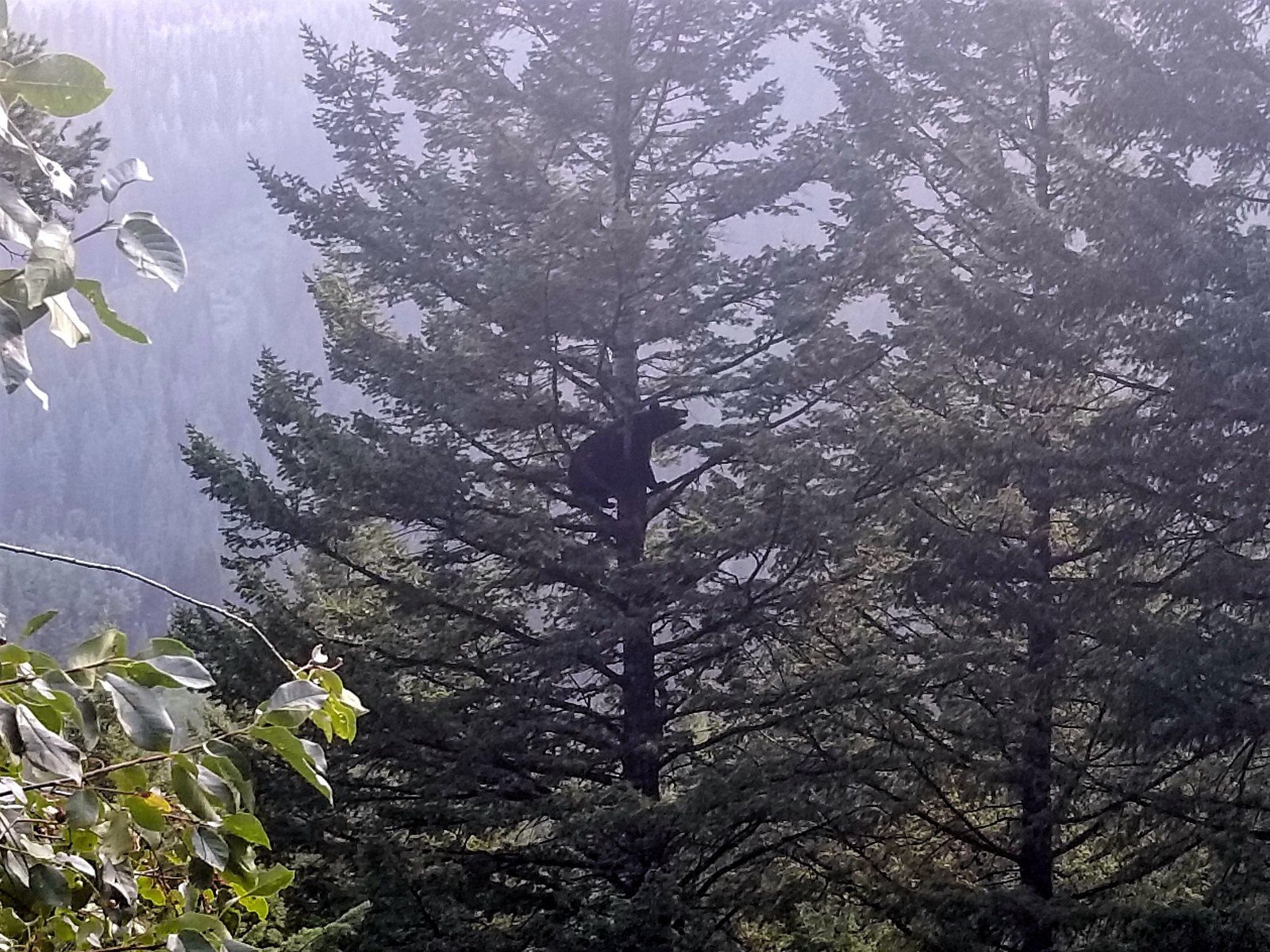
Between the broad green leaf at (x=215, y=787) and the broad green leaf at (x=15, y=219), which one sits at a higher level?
the broad green leaf at (x=15, y=219)

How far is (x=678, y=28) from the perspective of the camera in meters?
7.15

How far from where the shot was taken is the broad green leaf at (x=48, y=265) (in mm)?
979

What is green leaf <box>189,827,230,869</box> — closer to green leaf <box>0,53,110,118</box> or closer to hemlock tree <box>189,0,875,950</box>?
green leaf <box>0,53,110,118</box>

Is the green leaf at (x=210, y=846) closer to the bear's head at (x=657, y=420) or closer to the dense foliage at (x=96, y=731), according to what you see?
the dense foliage at (x=96, y=731)

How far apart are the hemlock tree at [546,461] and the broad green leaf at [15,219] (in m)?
5.25

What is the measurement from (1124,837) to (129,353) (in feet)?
167

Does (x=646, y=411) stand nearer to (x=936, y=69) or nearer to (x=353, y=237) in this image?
(x=353, y=237)

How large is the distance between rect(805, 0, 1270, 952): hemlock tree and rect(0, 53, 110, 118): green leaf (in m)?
5.28

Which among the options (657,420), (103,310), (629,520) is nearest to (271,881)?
(103,310)

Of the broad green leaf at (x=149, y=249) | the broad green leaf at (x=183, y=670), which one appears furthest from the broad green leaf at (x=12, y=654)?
the broad green leaf at (x=149, y=249)

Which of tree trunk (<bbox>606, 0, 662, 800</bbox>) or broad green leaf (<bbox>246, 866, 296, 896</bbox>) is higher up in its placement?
tree trunk (<bbox>606, 0, 662, 800</bbox>)

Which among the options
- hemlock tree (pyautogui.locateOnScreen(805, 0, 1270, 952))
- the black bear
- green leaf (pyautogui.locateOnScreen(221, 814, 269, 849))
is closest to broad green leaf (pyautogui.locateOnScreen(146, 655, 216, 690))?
green leaf (pyautogui.locateOnScreen(221, 814, 269, 849))

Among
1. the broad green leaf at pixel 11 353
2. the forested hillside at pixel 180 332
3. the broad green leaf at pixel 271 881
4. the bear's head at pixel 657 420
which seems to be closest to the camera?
the broad green leaf at pixel 11 353

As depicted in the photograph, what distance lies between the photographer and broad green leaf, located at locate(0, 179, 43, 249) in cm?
97
